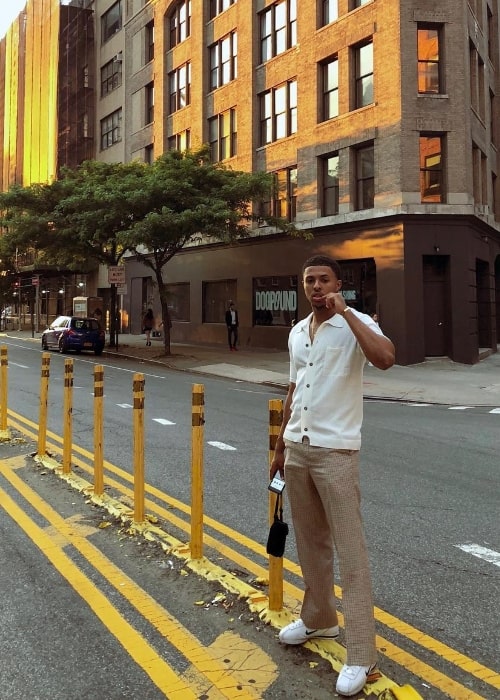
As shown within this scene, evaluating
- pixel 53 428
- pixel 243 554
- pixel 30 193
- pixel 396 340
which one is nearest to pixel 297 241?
pixel 396 340

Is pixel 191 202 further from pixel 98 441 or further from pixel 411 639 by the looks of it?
pixel 411 639

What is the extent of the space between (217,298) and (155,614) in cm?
2687

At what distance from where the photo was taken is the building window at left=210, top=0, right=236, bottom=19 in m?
28.8

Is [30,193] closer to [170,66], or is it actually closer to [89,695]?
[170,66]

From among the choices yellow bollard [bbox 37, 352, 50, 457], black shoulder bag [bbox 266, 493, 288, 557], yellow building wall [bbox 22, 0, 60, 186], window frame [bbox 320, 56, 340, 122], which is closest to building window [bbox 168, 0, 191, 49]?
window frame [bbox 320, 56, 340, 122]

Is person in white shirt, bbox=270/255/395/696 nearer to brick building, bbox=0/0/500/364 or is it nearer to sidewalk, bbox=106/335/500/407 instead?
sidewalk, bbox=106/335/500/407

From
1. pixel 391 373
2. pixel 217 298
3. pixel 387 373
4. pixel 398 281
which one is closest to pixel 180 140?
pixel 217 298

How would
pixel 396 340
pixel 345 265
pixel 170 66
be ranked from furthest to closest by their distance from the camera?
pixel 170 66, pixel 345 265, pixel 396 340

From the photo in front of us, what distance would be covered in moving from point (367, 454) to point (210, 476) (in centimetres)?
235

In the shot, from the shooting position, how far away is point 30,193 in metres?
25.2

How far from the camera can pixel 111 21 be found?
1602 inches

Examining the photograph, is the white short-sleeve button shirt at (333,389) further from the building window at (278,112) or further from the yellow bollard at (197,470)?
the building window at (278,112)

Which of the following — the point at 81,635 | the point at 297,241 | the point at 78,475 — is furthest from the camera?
the point at 297,241

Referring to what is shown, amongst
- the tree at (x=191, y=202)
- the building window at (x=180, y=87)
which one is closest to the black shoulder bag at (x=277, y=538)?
the tree at (x=191, y=202)
